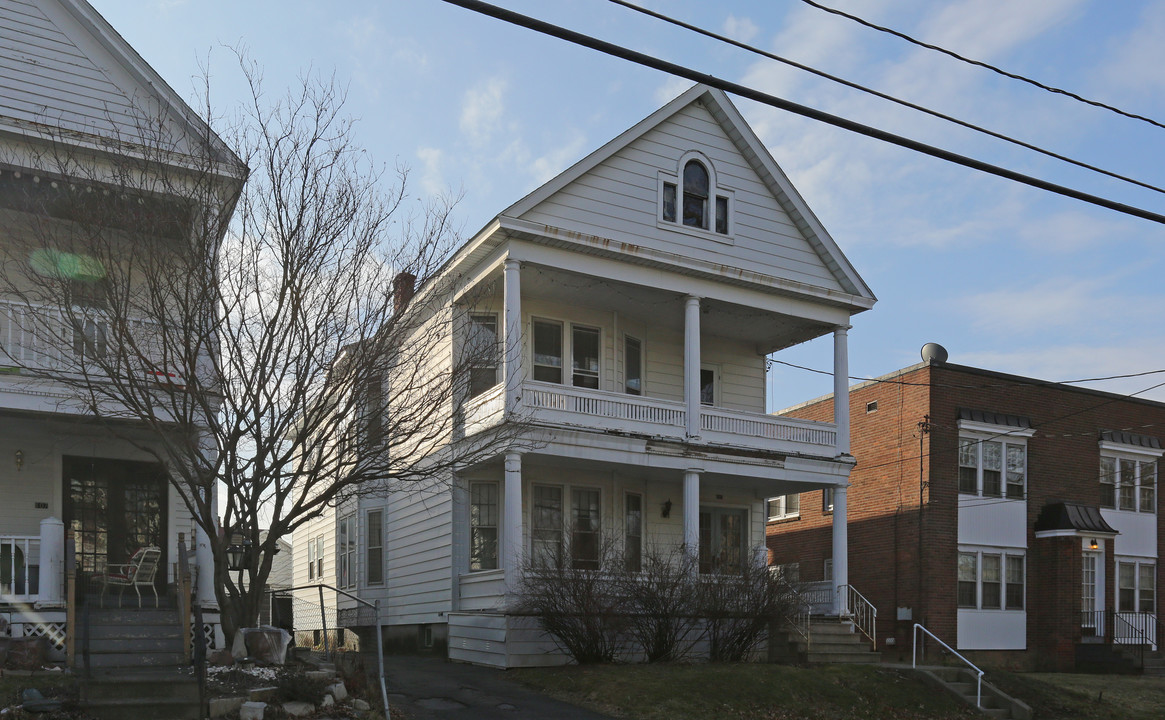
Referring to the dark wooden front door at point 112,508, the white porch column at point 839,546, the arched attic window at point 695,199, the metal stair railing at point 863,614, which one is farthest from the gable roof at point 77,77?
the metal stair railing at point 863,614

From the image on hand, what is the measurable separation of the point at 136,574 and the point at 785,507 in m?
20.2

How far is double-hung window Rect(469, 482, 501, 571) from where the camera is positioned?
835 inches

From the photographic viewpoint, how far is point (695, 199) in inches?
877

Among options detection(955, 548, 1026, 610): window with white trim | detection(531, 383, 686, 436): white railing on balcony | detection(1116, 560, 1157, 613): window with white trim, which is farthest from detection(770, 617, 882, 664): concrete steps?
detection(1116, 560, 1157, 613): window with white trim

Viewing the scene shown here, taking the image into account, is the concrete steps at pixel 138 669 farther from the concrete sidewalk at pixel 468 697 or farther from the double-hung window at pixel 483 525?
the double-hung window at pixel 483 525

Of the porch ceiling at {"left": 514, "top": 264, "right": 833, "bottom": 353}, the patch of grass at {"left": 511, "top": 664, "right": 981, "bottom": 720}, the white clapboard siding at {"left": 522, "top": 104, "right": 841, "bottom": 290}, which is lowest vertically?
the patch of grass at {"left": 511, "top": 664, "right": 981, "bottom": 720}

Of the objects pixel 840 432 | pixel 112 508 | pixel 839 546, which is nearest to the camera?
pixel 112 508

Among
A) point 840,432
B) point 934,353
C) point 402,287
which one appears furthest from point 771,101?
point 934,353

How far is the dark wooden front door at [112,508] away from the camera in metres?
16.5

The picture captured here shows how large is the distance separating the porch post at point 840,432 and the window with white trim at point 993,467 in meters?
5.13

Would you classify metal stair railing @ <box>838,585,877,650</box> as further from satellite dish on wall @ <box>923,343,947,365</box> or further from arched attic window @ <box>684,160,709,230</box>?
arched attic window @ <box>684,160,709,230</box>

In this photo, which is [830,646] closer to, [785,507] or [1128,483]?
[785,507]

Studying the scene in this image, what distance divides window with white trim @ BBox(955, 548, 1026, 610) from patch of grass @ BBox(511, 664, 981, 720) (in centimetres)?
885

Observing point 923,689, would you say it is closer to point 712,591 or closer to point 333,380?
point 712,591
